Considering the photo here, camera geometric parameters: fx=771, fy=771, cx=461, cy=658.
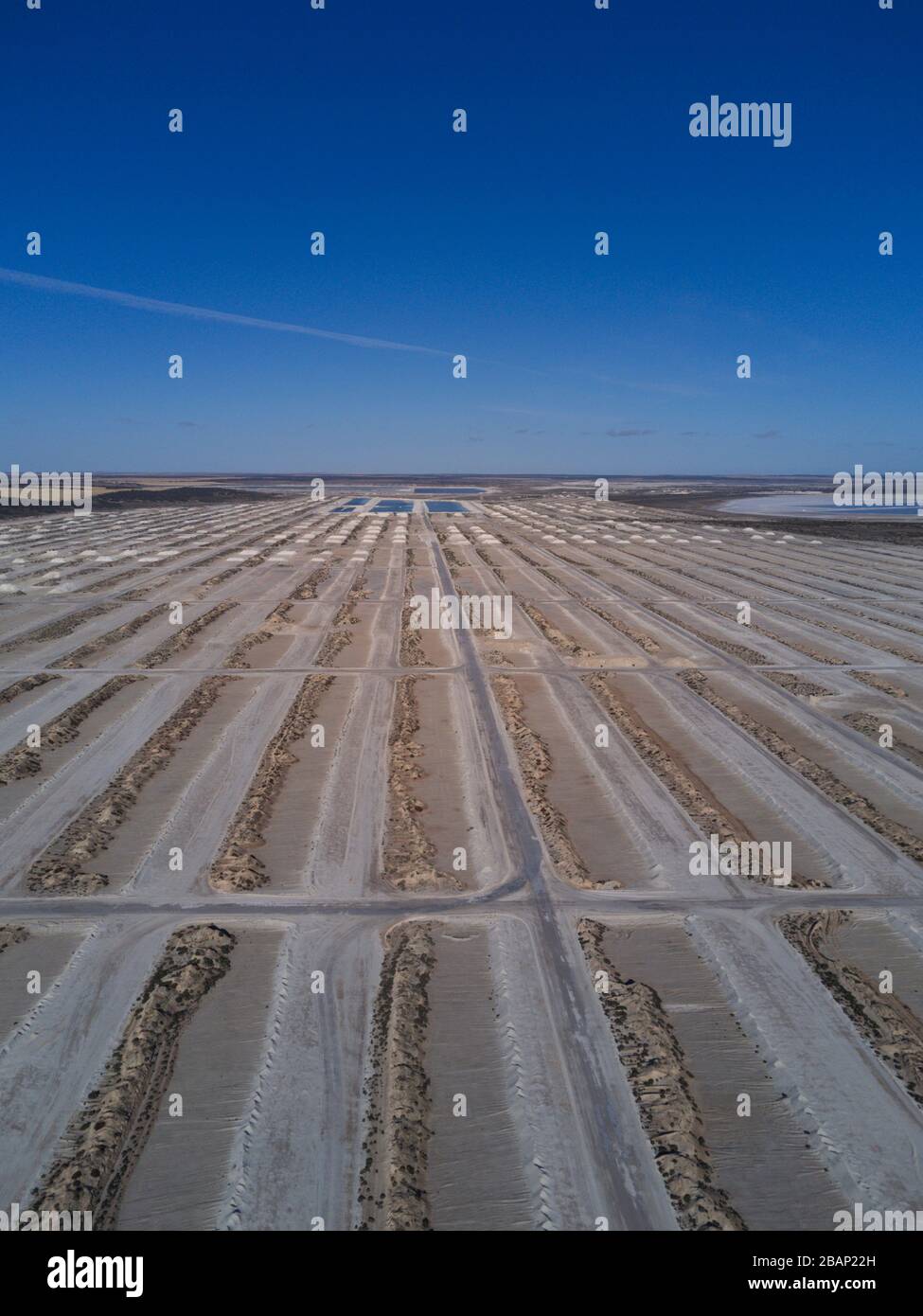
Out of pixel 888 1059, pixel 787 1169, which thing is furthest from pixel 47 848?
pixel 888 1059

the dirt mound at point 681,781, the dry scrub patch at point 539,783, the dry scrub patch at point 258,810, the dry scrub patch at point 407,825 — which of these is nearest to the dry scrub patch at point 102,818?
the dry scrub patch at point 258,810

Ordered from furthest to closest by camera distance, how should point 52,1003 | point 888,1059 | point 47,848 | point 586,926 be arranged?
point 47,848
point 586,926
point 52,1003
point 888,1059

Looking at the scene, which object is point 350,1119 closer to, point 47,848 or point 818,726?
point 47,848

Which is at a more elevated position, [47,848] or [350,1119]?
[47,848]

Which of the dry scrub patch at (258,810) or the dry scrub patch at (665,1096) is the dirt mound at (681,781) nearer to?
the dry scrub patch at (665,1096)

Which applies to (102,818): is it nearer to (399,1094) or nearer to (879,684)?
(399,1094)

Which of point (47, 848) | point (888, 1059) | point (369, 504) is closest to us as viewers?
point (888, 1059)

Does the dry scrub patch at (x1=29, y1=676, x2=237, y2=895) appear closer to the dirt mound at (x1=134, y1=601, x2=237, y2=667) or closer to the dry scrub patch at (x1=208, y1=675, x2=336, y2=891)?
the dry scrub patch at (x1=208, y1=675, x2=336, y2=891)
